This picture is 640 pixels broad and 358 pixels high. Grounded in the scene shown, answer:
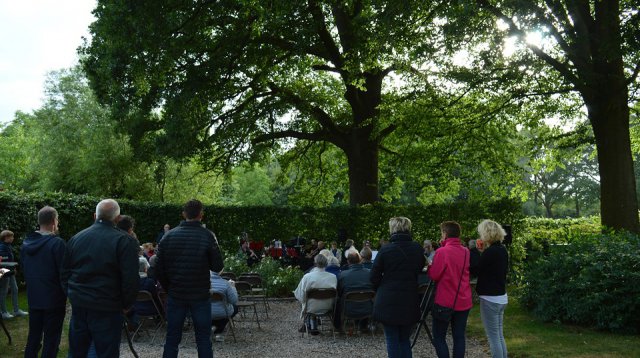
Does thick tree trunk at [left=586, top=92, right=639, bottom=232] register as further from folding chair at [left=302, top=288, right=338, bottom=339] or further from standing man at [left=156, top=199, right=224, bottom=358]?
standing man at [left=156, top=199, right=224, bottom=358]

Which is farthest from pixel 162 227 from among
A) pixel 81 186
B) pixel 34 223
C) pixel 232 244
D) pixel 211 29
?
pixel 81 186

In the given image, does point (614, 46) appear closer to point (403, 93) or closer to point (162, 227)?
point (403, 93)

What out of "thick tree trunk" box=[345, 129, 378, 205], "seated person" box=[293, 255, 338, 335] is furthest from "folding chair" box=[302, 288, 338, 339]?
"thick tree trunk" box=[345, 129, 378, 205]

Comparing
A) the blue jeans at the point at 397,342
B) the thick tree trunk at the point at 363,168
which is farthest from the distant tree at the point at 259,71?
the blue jeans at the point at 397,342

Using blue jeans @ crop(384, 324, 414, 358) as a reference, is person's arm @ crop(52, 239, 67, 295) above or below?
above

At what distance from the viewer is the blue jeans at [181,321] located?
578 centimetres

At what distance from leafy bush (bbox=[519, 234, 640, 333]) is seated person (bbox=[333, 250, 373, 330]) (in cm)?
335

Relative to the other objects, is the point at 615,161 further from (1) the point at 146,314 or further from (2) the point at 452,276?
(1) the point at 146,314

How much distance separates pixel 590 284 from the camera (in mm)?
9422

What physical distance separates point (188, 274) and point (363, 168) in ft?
55.0

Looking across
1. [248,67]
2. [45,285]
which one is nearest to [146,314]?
[45,285]

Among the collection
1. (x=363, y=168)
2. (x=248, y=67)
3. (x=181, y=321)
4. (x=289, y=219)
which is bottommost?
(x=181, y=321)

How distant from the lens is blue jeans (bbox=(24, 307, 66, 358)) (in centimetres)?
613

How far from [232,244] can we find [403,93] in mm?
8462
